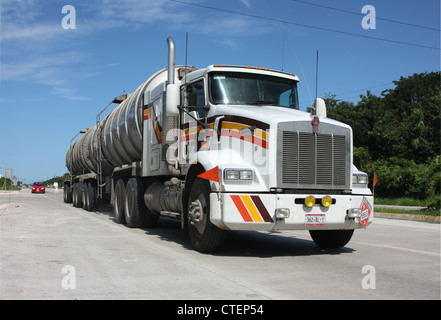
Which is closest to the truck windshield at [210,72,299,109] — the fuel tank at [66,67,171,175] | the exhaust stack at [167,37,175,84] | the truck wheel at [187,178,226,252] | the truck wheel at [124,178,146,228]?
the exhaust stack at [167,37,175,84]

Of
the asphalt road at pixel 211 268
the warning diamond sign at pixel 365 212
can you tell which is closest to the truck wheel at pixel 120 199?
the asphalt road at pixel 211 268

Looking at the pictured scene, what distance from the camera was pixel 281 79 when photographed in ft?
29.8

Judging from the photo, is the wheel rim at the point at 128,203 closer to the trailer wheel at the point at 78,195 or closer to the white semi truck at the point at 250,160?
the white semi truck at the point at 250,160

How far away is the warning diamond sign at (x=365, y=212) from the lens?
7.71 m

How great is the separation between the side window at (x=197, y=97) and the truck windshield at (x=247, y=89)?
27 cm

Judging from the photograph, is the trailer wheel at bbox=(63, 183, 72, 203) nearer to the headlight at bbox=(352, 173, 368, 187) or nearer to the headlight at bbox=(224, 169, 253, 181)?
the headlight at bbox=(224, 169, 253, 181)

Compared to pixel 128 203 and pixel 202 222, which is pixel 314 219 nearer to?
pixel 202 222

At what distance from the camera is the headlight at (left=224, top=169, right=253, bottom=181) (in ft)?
23.1

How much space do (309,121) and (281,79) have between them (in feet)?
6.22

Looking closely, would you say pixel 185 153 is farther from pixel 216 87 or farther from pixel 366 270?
pixel 366 270

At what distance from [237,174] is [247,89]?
2109mm

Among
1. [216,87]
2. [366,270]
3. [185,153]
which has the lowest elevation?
[366,270]
